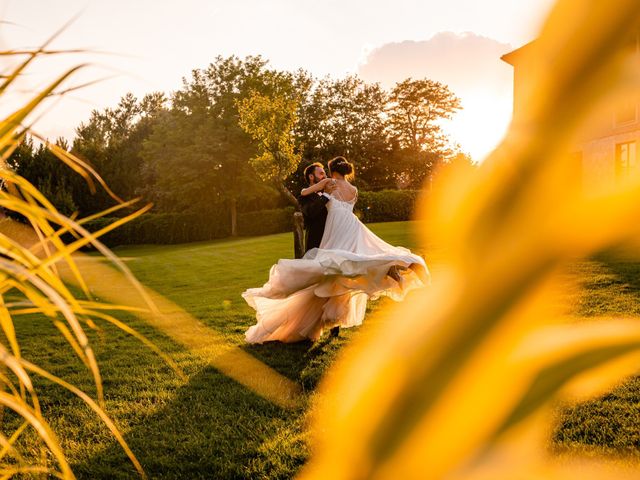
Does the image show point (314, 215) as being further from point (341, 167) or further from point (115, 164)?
point (115, 164)

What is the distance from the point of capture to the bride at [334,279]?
→ 237 inches

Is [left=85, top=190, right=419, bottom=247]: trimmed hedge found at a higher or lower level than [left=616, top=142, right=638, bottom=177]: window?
lower

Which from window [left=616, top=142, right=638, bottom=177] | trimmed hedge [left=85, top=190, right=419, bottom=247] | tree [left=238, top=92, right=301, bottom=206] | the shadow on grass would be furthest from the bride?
trimmed hedge [left=85, top=190, right=419, bottom=247]

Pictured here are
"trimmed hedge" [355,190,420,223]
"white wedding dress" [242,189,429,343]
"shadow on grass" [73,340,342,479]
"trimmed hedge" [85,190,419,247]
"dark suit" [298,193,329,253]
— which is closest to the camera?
"shadow on grass" [73,340,342,479]

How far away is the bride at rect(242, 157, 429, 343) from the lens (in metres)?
6.02

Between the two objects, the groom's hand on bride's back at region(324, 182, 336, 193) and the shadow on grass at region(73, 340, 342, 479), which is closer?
the shadow on grass at region(73, 340, 342, 479)

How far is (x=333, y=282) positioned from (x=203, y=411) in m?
2.08

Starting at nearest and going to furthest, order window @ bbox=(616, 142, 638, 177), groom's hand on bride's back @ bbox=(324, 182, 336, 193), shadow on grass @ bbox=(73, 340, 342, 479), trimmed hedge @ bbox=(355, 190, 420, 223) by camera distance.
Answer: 1. window @ bbox=(616, 142, 638, 177)
2. shadow on grass @ bbox=(73, 340, 342, 479)
3. groom's hand on bride's back @ bbox=(324, 182, 336, 193)
4. trimmed hedge @ bbox=(355, 190, 420, 223)

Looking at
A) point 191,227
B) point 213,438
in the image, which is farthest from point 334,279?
point 191,227

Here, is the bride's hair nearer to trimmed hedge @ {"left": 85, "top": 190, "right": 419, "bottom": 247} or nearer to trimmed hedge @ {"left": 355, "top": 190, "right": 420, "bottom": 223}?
trimmed hedge @ {"left": 355, "top": 190, "right": 420, "bottom": 223}

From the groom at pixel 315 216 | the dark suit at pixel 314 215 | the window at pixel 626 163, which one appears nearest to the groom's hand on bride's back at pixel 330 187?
the groom at pixel 315 216

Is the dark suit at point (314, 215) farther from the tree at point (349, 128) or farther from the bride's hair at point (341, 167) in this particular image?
the tree at point (349, 128)

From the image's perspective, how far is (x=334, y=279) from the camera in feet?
20.3

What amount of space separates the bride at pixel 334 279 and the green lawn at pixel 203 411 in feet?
0.98
